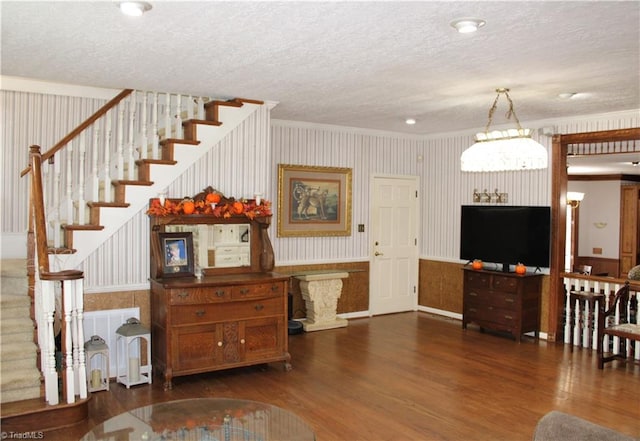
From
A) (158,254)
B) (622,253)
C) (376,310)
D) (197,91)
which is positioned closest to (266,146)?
(197,91)

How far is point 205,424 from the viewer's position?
315 cm

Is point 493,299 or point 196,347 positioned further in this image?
point 493,299

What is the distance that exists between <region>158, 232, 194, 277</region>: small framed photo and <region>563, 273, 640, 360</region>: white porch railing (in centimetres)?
433

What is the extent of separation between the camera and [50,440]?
12.3 feet

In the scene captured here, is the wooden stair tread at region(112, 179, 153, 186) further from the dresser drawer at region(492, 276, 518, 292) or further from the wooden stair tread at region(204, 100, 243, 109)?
the dresser drawer at region(492, 276, 518, 292)

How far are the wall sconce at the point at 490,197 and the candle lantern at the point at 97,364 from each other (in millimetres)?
5017

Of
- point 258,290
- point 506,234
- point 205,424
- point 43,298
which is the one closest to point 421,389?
point 258,290

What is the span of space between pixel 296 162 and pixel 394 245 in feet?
6.70

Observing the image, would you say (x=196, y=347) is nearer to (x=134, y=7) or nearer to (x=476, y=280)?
(x=134, y=7)

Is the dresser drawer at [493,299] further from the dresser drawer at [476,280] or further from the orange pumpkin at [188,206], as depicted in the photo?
the orange pumpkin at [188,206]

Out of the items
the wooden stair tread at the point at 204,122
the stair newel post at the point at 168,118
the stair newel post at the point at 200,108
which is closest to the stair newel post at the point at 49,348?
the stair newel post at the point at 168,118

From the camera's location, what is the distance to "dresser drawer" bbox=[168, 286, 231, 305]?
4855 millimetres

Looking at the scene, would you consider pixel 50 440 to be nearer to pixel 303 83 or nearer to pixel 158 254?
pixel 158 254

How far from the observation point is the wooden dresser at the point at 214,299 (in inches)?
193
